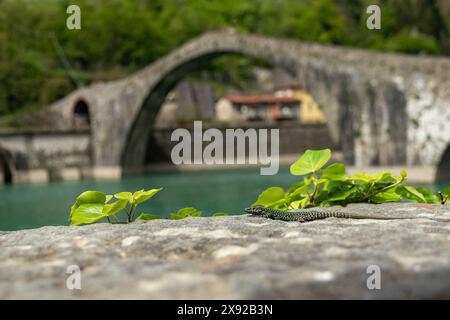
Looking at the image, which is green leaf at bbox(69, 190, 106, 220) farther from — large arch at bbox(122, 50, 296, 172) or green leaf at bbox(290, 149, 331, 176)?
large arch at bbox(122, 50, 296, 172)

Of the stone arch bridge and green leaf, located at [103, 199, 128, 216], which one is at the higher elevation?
the stone arch bridge

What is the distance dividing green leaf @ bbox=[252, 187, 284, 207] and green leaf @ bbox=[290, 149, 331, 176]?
12 centimetres

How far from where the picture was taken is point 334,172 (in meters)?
2.75

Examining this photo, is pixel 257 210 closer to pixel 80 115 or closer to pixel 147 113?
pixel 147 113

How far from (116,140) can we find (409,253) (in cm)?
3442

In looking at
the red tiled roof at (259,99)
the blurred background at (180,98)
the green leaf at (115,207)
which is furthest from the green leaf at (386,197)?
the red tiled roof at (259,99)

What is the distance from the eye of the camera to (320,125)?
42594mm

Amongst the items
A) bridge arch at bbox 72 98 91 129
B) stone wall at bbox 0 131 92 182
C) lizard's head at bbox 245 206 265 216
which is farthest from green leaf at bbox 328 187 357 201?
bridge arch at bbox 72 98 91 129

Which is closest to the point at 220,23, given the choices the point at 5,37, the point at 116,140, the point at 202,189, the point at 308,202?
the point at 5,37

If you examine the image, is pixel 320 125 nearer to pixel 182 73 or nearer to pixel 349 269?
pixel 182 73

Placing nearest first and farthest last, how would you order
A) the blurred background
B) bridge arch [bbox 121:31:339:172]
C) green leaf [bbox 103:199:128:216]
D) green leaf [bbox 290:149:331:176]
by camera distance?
green leaf [bbox 103:199:128:216] → green leaf [bbox 290:149:331:176] → the blurred background → bridge arch [bbox 121:31:339:172]

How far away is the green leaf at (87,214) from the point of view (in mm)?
2395

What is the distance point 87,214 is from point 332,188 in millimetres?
1065

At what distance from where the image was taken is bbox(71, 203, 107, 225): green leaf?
239 centimetres
